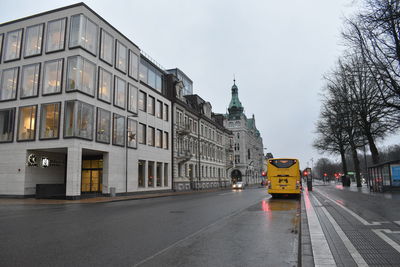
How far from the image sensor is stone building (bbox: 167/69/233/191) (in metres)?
44.6

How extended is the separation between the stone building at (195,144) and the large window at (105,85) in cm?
1423

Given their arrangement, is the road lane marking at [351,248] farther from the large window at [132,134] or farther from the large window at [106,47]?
the large window at [106,47]

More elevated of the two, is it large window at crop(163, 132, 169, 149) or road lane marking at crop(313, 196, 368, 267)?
large window at crop(163, 132, 169, 149)

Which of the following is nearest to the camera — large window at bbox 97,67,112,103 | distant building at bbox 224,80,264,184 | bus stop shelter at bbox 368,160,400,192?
bus stop shelter at bbox 368,160,400,192

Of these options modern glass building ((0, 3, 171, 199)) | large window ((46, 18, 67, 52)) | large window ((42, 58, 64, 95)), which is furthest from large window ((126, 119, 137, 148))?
large window ((46, 18, 67, 52))

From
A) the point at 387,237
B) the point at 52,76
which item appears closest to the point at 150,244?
the point at 387,237

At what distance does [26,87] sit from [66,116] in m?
6.34

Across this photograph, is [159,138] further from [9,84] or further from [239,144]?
[239,144]

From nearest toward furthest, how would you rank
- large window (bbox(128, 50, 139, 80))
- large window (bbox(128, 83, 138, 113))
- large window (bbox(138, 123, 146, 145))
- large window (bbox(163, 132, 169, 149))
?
large window (bbox(128, 83, 138, 113)) < large window (bbox(128, 50, 139, 80)) < large window (bbox(138, 123, 146, 145)) < large window (bbox(163, 132, 169, 149))

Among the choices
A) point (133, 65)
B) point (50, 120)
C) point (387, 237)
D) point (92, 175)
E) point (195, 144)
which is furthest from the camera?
point (195, 144)

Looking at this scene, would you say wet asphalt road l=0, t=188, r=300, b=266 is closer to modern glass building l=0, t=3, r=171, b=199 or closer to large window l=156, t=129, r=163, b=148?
modern glass building l=0, t=3, r=171, b=199

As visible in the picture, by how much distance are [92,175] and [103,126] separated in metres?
5.75

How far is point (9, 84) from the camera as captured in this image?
29.9m

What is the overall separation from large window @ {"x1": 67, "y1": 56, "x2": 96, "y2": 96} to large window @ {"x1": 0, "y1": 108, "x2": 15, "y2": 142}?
23.2ft
